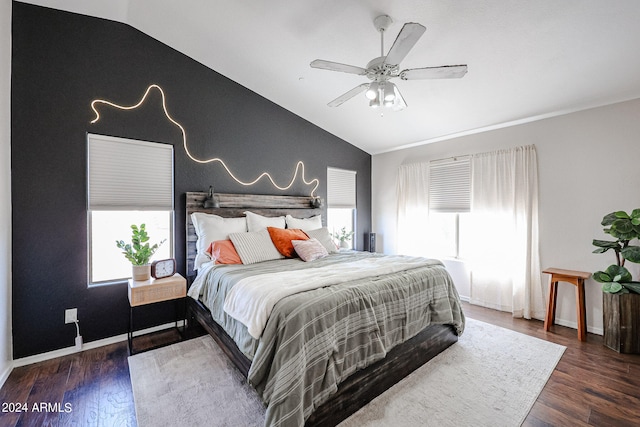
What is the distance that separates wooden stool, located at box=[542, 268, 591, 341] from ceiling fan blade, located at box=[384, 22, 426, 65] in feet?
9.95

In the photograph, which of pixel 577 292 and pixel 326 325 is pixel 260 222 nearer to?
pixel 326 325

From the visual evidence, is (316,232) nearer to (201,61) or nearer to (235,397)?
(235,397)

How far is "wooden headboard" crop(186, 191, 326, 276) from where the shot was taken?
3.29 meters

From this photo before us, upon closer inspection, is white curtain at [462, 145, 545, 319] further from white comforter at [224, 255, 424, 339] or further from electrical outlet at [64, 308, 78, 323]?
electrical outlet at [64, 308, 78, 323]

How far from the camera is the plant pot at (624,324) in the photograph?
2.63 meters

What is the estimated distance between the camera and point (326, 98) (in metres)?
3.82

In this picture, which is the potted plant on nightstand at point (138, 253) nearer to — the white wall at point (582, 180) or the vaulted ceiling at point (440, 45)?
the vaulted ceiling at point (440, 45)

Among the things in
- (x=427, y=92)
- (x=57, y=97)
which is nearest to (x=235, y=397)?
(x=57, y=97)

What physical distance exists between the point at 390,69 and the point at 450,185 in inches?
107

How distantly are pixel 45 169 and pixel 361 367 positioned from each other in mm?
3311

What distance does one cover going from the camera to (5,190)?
90.0 inches

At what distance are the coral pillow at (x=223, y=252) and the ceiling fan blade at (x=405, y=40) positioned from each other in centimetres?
236

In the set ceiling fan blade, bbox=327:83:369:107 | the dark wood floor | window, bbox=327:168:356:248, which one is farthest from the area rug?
window, bbox=327:168:356:248

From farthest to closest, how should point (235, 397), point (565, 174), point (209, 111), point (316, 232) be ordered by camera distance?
point (316, 232) < point (209, 111) < point (565, 174) < point (235, 397)
